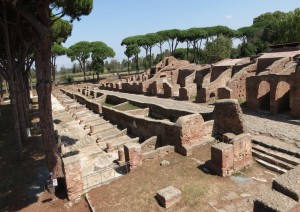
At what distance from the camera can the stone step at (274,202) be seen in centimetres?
434

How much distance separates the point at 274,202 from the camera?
450 cm

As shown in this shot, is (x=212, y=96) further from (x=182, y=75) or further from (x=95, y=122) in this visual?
(x=182, y=75)

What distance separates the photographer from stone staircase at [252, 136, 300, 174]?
999cm

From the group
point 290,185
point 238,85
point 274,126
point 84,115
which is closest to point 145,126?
point 274,126

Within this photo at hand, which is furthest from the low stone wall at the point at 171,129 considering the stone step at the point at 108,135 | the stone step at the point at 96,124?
the stone step at the point at 96,124

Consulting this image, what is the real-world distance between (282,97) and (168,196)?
12362mm

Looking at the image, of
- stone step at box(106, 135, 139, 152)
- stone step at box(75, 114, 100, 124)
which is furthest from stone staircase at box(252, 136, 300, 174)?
stone step at box(75, 114, 100, 124)

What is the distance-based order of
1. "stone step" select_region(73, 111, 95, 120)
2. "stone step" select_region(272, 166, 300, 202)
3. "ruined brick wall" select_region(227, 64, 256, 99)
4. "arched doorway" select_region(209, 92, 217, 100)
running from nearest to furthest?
1. "stone step" select_region(272, 166, 300, 202)
2. "ruined brick wall" select_region(227, 64, 256, 99)
3. "arched doorway" select_region(209, 92, 217, 100)
4. "stone step" select_region(73, 111, 95, 120)

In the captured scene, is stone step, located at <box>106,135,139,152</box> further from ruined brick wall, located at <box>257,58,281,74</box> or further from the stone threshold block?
ruined brick wall, located at <box>257,58,281,74</box>

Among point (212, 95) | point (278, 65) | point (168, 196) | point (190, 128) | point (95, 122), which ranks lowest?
point (95, 122)

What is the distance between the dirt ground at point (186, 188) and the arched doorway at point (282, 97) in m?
7.42

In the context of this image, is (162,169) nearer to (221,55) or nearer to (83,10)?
(83,10)

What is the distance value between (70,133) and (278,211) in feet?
54.9

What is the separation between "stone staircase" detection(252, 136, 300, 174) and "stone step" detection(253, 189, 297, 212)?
18.9 ft
